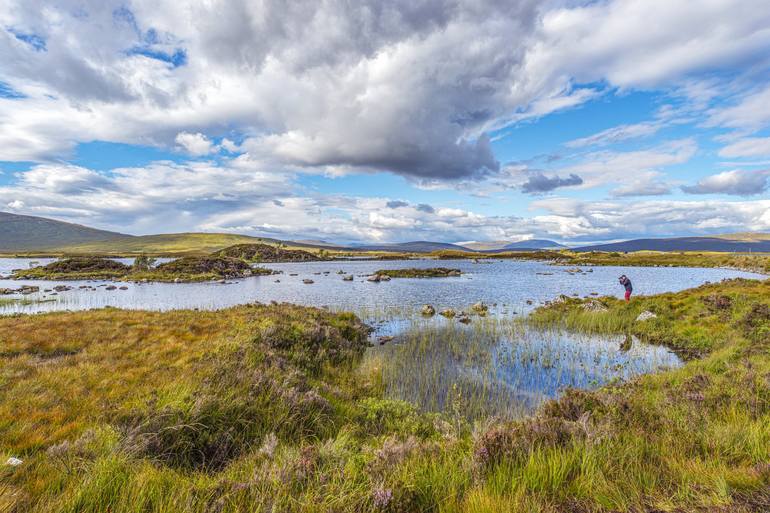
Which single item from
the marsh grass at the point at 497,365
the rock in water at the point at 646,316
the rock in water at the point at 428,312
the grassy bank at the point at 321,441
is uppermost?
the grassy bank at the point at 321,441

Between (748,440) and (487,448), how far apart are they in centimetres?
443

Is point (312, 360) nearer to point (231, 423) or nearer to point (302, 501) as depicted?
point (231, 423)

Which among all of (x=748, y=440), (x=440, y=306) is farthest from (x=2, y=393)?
(x=440, y=306)

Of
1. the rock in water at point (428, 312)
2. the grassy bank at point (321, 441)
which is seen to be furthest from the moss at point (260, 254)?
the grassy bank at point (321, 441)

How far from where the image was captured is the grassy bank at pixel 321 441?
432cm

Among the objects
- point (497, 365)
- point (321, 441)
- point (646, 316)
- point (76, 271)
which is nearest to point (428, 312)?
point (497, 365)

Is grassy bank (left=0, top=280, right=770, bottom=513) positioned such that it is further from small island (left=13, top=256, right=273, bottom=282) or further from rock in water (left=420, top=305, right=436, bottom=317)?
small island (left=13, top=256, right=273, bottom=282)

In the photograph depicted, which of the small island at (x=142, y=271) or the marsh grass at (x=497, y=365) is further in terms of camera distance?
the small island at (x=142, y=271)

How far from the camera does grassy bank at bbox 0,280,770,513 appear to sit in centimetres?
432

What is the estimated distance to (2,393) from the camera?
859 cm

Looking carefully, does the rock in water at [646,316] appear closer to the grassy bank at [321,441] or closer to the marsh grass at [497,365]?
the marsh grass at [497,365]

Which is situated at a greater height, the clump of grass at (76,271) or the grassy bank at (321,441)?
the grassy bank at (321,441)

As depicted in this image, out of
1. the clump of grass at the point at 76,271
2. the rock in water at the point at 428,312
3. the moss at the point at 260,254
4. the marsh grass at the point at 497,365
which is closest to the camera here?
the marsh grass at the point at 497,365

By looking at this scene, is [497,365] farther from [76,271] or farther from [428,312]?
[76,271]
